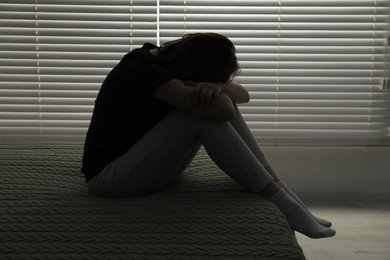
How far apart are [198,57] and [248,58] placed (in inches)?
41.9

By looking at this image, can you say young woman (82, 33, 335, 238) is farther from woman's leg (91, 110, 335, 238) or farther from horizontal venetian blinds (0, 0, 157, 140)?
horizontal venetian blinds (0, 0, 157, 140)

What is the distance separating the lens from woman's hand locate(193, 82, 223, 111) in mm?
1441

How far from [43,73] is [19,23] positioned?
0.29 m

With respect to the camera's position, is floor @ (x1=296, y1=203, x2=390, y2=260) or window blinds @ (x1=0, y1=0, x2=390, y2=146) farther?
window blinds @ (x1=0, y1=0, x2=390, y2=146)

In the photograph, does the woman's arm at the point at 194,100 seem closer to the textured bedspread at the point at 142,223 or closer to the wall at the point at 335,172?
the textured bedspread at the point at 142,223

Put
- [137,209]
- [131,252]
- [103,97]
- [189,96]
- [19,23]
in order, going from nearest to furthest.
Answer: [131,252] < [137,209] < [189,96] < [103,97] < [19,23]

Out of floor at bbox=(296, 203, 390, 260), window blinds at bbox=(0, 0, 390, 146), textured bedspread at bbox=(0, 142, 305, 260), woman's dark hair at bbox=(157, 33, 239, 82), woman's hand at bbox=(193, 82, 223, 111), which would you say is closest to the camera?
textured bedspread at bbox=(0, 142, 305, 260)

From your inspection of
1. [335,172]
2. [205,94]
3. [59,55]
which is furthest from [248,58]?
[205,94]

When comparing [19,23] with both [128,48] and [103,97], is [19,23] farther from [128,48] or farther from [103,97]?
[103,97]

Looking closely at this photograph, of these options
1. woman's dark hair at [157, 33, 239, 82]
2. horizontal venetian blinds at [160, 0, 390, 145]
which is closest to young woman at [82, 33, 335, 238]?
woman's dark hair at [157, 33, 239, 82]

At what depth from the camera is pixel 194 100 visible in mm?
1452

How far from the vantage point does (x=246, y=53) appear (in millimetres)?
2568

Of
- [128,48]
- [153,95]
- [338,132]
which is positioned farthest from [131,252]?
[338,132]

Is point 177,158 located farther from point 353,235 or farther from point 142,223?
point 353,235
